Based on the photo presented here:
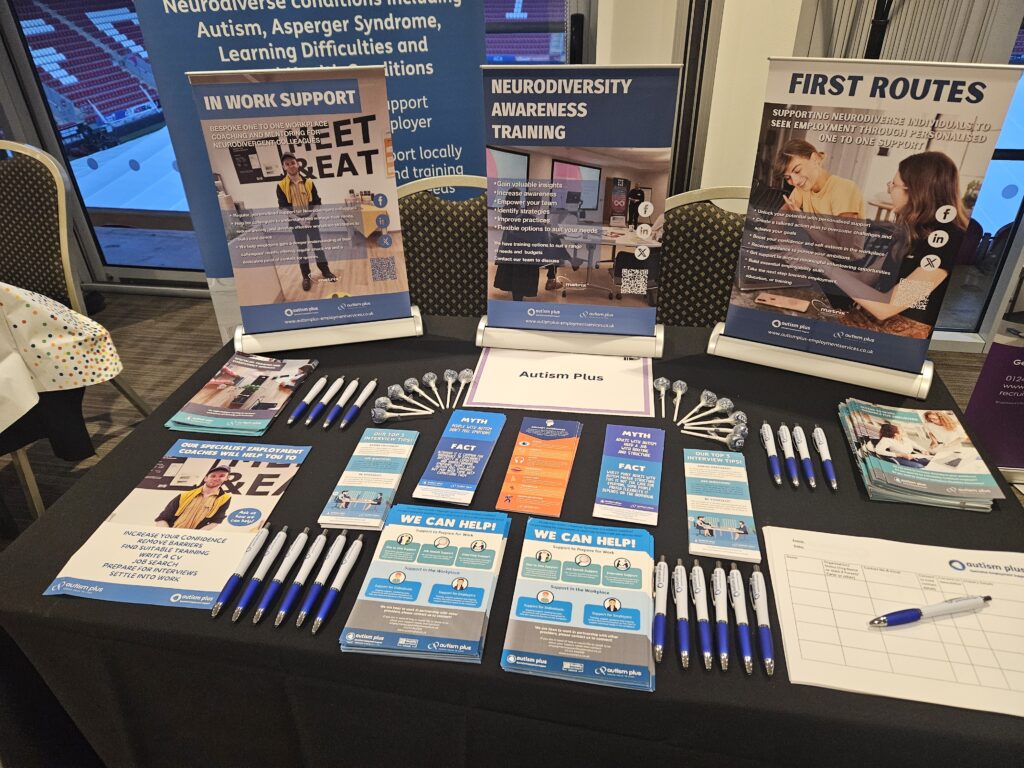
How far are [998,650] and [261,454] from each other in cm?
109

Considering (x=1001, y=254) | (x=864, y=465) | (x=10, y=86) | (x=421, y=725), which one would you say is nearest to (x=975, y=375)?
(x=1001, y=254)

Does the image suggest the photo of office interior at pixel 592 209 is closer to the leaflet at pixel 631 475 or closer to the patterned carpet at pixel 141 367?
the leaflet at pixel 631 475

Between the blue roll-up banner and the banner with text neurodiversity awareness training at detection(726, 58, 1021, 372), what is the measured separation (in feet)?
3.52

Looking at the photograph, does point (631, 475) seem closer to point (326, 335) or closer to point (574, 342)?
point (574, 342)

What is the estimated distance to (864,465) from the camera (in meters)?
1.07

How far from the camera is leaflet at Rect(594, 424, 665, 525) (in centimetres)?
100

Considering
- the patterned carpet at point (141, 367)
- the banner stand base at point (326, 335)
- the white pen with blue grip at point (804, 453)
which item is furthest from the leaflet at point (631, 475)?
the patterned carpet at point (141, 367)

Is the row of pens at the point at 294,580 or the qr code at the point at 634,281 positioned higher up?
the qr code at the point at 634,281

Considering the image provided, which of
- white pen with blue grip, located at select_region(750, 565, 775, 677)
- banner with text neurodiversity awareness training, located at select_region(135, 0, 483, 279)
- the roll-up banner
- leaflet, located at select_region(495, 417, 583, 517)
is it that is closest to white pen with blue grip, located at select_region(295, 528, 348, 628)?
leaflet, located at select_region(495, 417, 583, 517)

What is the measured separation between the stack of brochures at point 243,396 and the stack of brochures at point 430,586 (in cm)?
39

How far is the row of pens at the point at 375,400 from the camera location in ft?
4.04

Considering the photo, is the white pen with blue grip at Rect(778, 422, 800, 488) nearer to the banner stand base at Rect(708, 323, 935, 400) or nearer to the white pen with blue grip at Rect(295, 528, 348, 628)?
the banner stand base at Rect(708, 323, 935, 400)

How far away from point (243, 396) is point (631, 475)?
761mm

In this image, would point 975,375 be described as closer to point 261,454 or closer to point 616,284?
point 616,284
